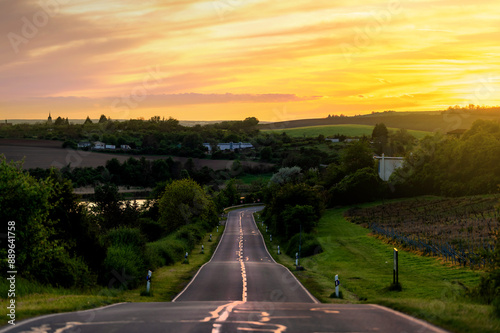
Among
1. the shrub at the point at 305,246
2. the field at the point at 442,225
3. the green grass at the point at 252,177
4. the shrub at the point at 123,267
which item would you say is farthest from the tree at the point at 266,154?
the shrub at the point at 123,267

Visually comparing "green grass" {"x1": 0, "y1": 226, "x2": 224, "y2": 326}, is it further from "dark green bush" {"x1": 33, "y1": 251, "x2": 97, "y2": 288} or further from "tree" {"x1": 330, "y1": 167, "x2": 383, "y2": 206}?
"tree" {"x1": 330, "y1": 167, "x2": 383, "y2": 206}

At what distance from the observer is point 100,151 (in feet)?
538

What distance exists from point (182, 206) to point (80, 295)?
5776cm

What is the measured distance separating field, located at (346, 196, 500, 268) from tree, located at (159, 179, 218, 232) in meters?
22.8

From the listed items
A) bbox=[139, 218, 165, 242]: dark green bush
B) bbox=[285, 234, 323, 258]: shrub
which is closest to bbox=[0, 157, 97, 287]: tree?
bbox=[285, 234, 323, 258]: shrub

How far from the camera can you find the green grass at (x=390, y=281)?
14.7 meters

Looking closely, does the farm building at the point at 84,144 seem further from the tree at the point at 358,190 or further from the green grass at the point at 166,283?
the green grass at the point at 166,283

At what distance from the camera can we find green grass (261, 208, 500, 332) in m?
14.7

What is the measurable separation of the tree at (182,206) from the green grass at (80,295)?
36321 mm

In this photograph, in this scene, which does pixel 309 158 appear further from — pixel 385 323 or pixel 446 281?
pixel 385 323

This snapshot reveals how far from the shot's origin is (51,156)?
128 meters

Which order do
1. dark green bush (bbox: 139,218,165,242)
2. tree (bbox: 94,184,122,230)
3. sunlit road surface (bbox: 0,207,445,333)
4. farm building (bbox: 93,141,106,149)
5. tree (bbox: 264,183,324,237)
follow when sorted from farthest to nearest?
farm building (bbox: 93,141,106,149) → tree (bbox: 94,184,122,230) → dark green bush (bbox: 139,218,165,242) → tree (bbox: 264,183,324,237) → sunlit road surface (bbox: 0,207,445,333)

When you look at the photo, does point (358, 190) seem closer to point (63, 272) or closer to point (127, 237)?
point (127, 237)

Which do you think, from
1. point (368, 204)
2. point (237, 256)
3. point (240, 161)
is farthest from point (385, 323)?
point (240, 161)
